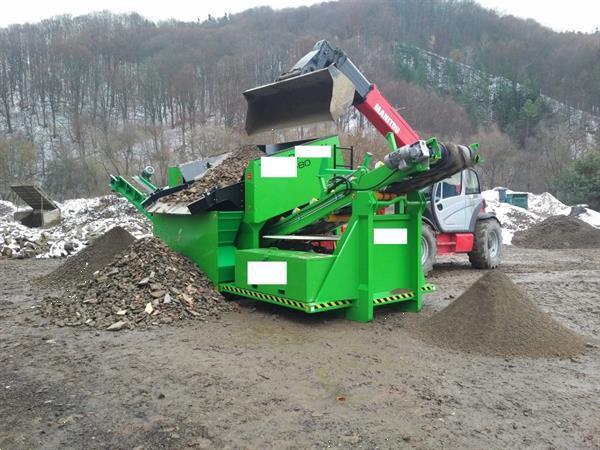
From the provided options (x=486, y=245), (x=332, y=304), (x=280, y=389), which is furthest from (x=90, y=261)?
(x=486, y=245)

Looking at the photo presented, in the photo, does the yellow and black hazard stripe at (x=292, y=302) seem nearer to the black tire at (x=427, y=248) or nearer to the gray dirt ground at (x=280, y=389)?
the gray dirt ground at (x=280, y=389)

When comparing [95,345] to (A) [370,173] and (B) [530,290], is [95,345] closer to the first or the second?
(A) [370,173]

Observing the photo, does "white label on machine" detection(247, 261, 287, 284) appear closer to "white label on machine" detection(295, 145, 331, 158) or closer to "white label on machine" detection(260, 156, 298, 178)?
"white label on machine" detection(260, 156, 298, 178)

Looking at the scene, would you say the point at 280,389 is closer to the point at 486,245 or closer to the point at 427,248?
the point at 427,248

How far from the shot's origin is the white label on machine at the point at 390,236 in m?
5.43

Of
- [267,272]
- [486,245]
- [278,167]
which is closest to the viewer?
[267,272]

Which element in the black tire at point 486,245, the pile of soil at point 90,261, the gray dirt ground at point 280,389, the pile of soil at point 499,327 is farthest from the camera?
the black tire at point 486,245

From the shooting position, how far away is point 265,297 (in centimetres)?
553

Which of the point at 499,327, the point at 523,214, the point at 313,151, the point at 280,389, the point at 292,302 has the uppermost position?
the point at 313,151

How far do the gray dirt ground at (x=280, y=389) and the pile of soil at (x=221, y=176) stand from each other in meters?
1.70

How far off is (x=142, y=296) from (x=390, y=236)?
2.72m

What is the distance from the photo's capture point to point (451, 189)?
30.3 ft

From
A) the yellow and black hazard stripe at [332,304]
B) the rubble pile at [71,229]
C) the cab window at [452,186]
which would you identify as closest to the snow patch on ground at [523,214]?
the cab window at [452,186]

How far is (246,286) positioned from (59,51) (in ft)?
195
